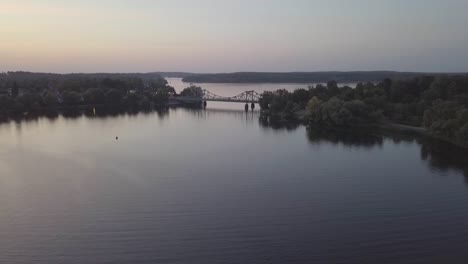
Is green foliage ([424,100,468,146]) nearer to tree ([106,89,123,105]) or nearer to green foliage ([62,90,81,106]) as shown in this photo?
tree ([106,89,123,105])

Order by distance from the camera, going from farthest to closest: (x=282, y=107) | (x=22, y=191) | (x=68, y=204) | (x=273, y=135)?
1. (x=282, y=107)
2. (x=273, y=135)
3. (x=22, y=191)
4. (x=68, y=204)

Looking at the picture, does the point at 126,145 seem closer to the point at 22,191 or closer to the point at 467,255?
the point at 22,191

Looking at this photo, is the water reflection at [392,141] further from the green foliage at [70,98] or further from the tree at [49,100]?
the green foliage at [70,98]

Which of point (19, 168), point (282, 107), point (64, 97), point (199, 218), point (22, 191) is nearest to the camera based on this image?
point (199, 218)

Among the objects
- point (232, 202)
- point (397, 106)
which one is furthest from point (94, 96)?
point (232, 202)

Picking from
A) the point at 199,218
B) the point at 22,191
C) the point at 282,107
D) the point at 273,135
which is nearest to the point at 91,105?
the point at 282,107

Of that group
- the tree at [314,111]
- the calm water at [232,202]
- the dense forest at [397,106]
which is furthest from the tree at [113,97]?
the calm water at [232,202]

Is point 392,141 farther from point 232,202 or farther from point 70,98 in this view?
point 70,98
